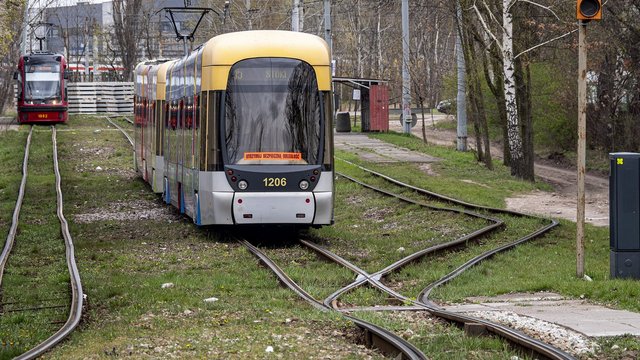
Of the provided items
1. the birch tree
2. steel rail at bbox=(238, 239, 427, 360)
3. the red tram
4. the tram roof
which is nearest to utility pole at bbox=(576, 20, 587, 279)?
steel rail at bbox=(238, 239, 427, 360)

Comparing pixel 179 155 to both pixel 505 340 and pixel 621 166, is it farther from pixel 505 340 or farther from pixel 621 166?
pixel 505 340

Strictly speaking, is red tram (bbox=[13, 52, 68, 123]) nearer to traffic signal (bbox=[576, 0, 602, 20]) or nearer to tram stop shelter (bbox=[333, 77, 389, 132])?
tram stop shelter (bbox=[333, 77, 389, 132])

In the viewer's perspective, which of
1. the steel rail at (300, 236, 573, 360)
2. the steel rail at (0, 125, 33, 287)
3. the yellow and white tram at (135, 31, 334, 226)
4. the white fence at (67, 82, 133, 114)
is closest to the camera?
the steel rail at (300, 236, 573, 360)

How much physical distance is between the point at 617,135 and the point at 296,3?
12.5 m

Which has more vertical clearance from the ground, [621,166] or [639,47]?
[639,47]

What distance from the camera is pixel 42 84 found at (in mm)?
51125

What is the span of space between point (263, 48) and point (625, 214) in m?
6.67

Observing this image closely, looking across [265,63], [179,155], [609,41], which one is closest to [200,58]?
[265,63]

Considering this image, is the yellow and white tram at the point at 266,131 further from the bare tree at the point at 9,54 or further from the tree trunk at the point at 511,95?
the bare tree at the point at 9,54

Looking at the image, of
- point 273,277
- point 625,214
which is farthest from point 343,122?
point 625,214

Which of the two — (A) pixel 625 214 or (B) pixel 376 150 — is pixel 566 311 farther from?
(B) pixel 376 150

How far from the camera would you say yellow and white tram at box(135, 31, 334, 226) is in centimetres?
1741

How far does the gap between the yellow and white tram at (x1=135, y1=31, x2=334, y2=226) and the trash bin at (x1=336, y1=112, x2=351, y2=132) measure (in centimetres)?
3525

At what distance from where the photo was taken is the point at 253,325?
1043 cm
